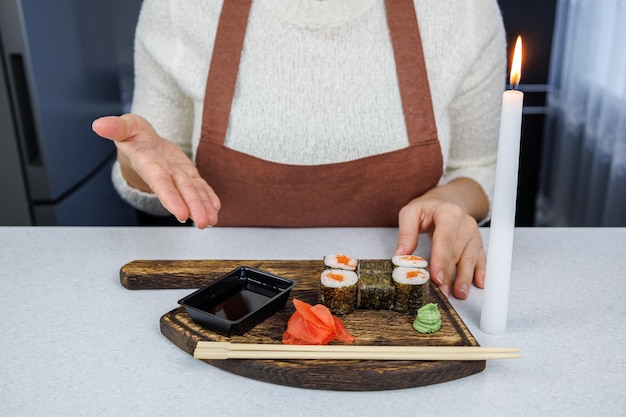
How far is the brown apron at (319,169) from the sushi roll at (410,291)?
0.52 metres

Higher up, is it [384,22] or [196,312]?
[384,22]

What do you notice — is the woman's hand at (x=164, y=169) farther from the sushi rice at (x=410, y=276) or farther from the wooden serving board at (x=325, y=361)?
the sushi rice at (x=410, y=276)

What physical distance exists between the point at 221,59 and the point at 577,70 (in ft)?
5.11

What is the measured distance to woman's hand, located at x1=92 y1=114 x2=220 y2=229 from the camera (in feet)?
3.24

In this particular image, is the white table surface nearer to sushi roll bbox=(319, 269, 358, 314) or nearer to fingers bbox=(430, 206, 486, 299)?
fingers bbox=(430, 206, 486, 299)

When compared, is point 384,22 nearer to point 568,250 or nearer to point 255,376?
point 568,250

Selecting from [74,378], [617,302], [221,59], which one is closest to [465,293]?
[617,302]

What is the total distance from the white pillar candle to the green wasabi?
8 centimetres

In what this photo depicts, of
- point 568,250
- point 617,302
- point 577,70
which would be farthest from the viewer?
point 577,70

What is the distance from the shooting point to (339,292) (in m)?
0.88

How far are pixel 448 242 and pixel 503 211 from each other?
27 centimetres

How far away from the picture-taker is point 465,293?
0.99m

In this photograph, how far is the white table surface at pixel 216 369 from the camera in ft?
2.43

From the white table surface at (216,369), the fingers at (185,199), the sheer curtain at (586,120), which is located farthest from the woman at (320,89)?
the sheer curtain at (586,120)
